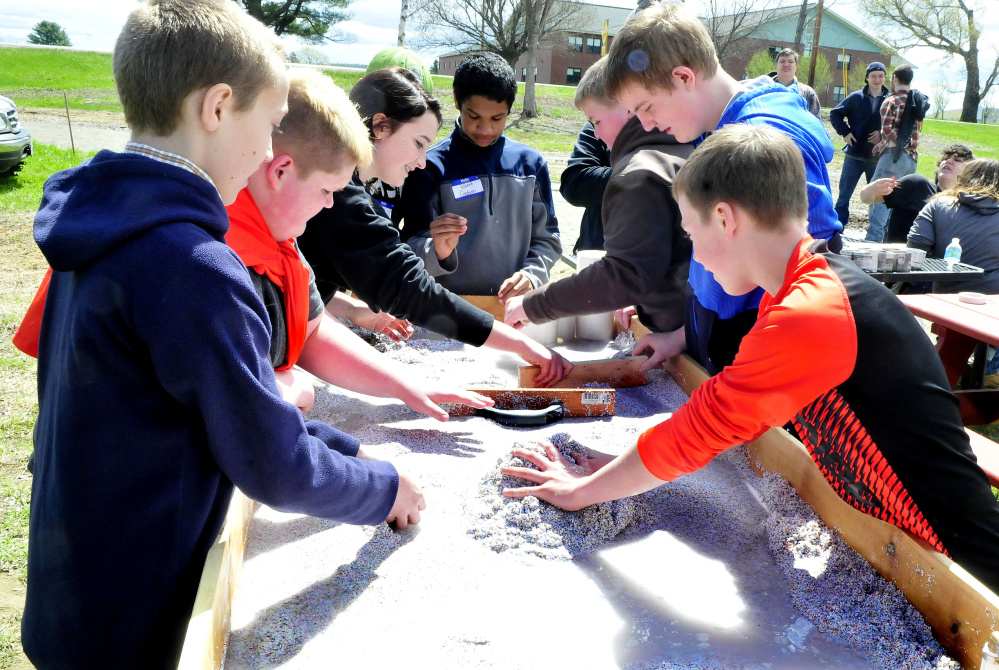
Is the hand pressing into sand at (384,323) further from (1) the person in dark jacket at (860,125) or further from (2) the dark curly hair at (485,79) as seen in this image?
(1) the person in dark jacket at (860,125)

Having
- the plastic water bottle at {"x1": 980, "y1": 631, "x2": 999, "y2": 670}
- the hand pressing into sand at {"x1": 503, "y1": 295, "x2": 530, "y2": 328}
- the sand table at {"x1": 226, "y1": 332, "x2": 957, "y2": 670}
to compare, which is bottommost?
the sand table at {"x1": 226, "y1": 332, "x2": 957, "y2": 670}

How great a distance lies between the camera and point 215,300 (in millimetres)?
976

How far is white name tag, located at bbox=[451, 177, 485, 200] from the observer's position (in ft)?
10.3

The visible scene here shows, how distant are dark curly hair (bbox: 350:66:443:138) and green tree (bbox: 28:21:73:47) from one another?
52.6m

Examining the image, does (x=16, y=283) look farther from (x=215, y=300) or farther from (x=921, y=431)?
(x=921, y=431)

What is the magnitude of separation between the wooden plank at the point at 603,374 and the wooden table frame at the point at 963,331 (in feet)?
5.89

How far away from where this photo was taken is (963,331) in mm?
3463

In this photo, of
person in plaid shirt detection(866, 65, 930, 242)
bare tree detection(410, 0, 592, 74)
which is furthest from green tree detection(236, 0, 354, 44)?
person in plaid shirt detection(866, 65, 930, 242)

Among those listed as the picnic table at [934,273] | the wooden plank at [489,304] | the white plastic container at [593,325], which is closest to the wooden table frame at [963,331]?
the picnic table at [934,273]

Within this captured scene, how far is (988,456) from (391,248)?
82.0 inches

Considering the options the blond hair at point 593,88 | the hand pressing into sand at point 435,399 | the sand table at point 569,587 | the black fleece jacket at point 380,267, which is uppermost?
the blond hair at point 593,88

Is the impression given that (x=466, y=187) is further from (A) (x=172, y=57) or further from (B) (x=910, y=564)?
(B) (x=910, y=564)

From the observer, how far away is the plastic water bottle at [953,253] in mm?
4711

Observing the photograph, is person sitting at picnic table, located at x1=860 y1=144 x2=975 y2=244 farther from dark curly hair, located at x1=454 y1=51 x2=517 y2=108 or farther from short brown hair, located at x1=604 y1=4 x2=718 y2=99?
short brown hair, located at x1=604 y1=4 x2=718 y2=99
